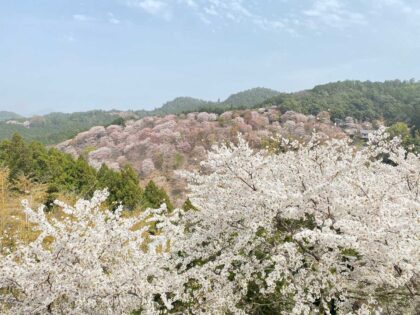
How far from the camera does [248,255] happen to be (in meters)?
6.32

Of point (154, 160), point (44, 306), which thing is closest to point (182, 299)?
point (44, 306)

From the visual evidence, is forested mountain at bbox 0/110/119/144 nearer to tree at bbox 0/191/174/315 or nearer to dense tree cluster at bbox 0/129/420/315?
dense tree cluster at bbox 0/129/420/315

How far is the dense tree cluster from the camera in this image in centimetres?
535

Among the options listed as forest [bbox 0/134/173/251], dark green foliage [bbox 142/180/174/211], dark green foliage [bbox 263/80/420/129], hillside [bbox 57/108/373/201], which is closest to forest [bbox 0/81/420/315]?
forest [bbox 0/134/173/251]

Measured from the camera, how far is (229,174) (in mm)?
6504

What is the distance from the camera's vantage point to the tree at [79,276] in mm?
5355

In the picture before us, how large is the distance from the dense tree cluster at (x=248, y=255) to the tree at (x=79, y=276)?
2 centimetres

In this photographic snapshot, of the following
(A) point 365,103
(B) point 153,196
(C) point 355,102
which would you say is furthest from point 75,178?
(A) point 365,103

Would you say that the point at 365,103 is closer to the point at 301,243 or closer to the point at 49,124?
the point at 301,243

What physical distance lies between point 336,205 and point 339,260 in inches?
33.7

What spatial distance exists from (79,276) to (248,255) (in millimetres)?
2522

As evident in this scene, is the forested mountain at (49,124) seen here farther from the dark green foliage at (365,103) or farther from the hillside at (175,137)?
the dark green foliage at (365,103)

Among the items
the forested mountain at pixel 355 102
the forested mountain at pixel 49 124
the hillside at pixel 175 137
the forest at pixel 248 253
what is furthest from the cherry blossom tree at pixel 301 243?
the forested mountain at pixel 49 124

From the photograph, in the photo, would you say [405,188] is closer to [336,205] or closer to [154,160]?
[336,205]
